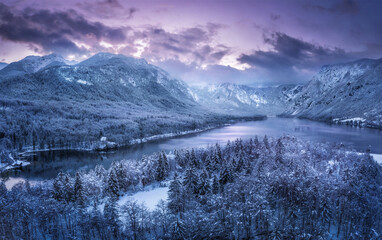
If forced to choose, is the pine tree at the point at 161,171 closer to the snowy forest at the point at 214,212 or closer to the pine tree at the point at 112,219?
the snowy forest at the point at 214,212

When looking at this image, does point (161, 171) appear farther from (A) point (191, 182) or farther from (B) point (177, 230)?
(B) point (177, 230)

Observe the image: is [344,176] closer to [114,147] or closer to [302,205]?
[302,205]

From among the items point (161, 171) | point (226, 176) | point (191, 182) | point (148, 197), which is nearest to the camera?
point (191, 182)

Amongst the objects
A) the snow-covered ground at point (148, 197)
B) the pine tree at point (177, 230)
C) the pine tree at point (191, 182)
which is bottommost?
the snow-covered ground at point (148, 197)

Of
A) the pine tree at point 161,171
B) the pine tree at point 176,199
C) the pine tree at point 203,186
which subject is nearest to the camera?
the pine tree at point 176,199

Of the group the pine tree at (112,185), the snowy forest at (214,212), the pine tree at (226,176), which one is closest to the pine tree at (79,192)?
the snowy forest at (214,212)

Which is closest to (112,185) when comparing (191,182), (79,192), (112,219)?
(79,192)

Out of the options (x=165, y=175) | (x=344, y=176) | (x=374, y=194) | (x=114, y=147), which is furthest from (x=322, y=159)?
(x=114, y=147)

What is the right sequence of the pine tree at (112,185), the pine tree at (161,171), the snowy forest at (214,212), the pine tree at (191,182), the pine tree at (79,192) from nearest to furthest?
the snowy forest at (214,212)
the pine tree at (79,192)
the pine tree at (191,182)
the pine tree at (112,185)
the pine tree at (161,171)

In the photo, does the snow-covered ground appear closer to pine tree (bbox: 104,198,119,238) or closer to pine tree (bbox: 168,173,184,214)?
pine tree (bbox: 168,173,184,214)

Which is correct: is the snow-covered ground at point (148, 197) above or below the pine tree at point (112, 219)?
below

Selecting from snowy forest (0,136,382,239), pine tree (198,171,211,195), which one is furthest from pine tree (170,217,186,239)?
pine tree (198,171,211,195)
